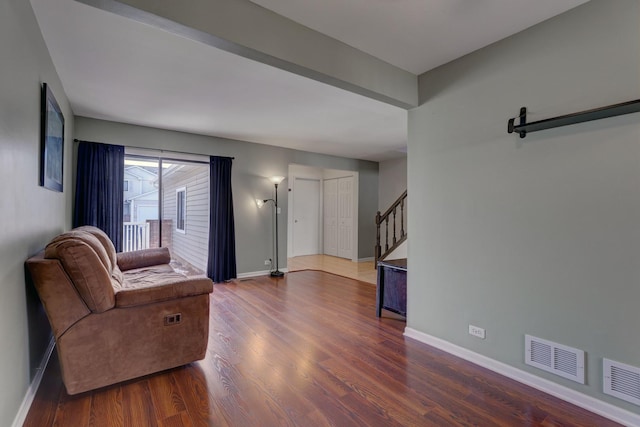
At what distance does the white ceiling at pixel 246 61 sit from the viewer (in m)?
1.93

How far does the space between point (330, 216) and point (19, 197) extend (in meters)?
6.72

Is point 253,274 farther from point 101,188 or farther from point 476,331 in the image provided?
point 476,331

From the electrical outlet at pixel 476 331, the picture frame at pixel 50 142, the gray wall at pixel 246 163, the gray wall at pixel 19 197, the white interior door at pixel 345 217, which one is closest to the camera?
the gray wall at pixel 19 197

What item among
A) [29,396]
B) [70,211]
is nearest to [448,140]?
[29,396]

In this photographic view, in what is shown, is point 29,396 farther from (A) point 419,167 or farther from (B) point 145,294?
(A) point 419,167

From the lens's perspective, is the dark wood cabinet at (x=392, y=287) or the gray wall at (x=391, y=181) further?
the gray wall at (x=391, y=181)

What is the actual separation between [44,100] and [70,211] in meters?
2.29

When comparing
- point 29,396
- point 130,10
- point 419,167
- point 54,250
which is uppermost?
point 130,10

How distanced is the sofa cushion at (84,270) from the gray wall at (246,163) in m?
2.92

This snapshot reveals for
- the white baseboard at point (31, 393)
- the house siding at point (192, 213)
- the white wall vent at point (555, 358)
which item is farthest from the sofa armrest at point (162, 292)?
the house siding at point (192, 213)

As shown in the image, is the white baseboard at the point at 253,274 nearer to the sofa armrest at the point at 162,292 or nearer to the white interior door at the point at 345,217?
the white interior door at the point at 345,217

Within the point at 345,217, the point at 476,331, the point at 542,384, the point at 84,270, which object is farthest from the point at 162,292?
the point at 345,217

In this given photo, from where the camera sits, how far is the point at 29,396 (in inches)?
71.7

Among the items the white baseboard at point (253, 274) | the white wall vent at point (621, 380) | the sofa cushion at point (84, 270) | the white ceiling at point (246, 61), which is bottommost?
the white baseboard at point (253, 274)
